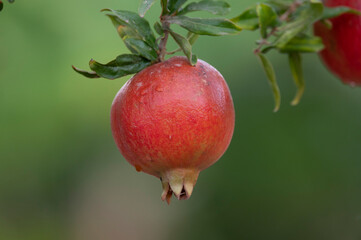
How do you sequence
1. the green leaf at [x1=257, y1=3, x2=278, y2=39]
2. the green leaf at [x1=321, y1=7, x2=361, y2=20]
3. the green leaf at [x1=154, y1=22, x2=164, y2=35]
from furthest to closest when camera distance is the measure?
the green leaf at [x1=321, y1=7, x2=361, y2=20] < the green leaf at [x1=257, y1=3, x2=278, y2=39] < the green leaf at [x1=154, y1=22, x2=164, y2=35]

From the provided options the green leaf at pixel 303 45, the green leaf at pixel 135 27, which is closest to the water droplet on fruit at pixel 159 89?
the green leaf at pixel 135 27

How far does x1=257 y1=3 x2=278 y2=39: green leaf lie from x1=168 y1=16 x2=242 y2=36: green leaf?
0.83ft

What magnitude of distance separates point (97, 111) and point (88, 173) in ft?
Result: 1.62

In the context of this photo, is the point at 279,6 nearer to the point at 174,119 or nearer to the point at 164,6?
the point at 164,6

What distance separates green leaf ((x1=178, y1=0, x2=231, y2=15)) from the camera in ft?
4.04

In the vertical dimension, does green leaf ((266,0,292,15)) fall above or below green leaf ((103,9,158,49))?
below

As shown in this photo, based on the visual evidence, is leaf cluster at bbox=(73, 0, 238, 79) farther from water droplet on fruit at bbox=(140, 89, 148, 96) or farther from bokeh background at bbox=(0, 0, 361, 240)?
bokeh background at bbox=(0, 0, 361, 240)

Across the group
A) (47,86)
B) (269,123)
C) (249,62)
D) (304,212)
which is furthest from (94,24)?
(304,212)

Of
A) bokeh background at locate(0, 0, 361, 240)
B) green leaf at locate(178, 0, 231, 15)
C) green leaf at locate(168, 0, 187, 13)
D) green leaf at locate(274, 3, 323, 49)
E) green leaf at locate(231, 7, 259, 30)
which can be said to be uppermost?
green leaf at locate(168, 0, 187, 13)

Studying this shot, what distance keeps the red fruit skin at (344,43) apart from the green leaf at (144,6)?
728mm

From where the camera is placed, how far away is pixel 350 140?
12.5ft

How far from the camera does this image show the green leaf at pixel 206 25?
1161mm

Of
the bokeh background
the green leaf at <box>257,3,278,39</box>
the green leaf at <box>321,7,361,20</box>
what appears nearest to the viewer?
the green leaf at <box>257,3,278,39</box>

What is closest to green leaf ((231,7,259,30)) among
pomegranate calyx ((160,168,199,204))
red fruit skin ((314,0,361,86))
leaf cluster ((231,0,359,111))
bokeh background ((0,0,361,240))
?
leaf cluster ((231,0,359,111))
